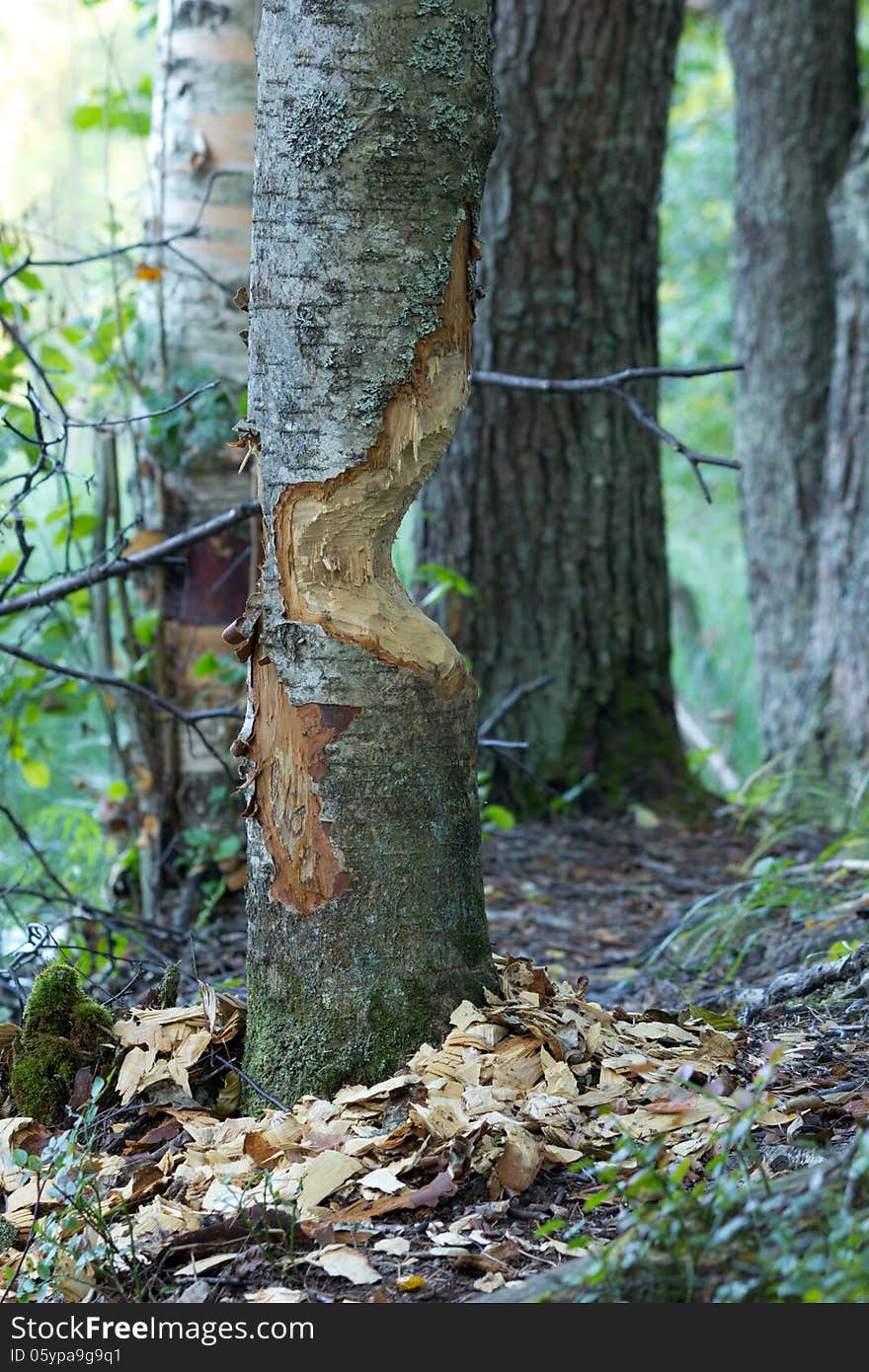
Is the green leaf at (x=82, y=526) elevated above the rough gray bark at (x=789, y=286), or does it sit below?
below

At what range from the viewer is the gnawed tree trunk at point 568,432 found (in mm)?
4398

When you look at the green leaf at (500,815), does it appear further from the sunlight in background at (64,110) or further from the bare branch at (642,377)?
the sunlight in background at (64,110)

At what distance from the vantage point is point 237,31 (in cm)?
348

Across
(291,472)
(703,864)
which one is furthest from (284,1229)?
(703,864)

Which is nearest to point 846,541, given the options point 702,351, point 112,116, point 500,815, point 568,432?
point 568,432

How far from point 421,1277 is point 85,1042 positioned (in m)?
0.79

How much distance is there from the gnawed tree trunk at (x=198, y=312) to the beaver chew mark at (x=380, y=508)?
1496 mm

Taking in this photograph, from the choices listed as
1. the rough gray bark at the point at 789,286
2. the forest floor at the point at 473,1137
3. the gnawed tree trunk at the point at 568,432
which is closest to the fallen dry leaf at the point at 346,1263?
the forest floor at the point at 473,1137

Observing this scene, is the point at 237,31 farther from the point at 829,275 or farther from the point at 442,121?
the point at 829,275

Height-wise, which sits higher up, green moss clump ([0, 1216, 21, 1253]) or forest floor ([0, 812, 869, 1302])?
forest floor ([0, 812, 869, 1302])

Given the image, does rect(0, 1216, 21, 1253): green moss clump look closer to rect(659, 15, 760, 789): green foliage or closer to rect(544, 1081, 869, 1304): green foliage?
rect(544, 1081, 869, 1304): green foliage

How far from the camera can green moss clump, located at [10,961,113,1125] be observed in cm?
202

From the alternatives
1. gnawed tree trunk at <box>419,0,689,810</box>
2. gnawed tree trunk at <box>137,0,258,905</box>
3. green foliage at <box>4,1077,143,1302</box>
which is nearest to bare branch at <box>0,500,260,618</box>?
gnawed tree trunk at <box>137,0,258,905</box>

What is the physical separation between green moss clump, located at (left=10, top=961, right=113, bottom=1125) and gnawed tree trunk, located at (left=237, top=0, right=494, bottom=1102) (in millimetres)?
275
